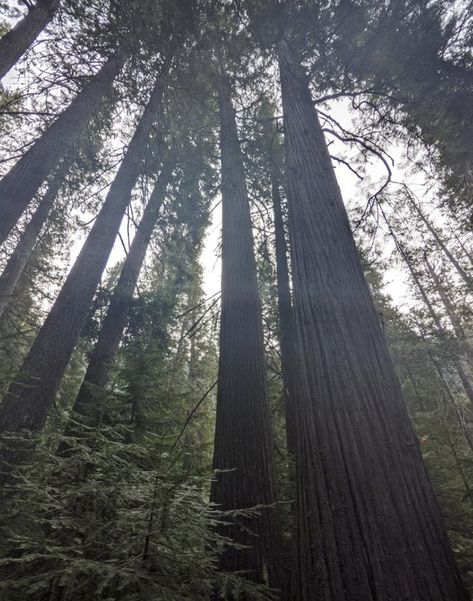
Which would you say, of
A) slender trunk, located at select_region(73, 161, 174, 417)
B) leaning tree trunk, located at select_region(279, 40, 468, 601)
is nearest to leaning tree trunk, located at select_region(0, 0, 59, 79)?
slender trunk, located at select_region(73, 161, 174, 417)

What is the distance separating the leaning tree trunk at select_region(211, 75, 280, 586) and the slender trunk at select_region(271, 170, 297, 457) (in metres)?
1.59

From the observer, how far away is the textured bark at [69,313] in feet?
13.7

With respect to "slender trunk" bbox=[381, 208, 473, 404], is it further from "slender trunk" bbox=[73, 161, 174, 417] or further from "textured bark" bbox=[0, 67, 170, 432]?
"textured bark" bbox=[0, 67, 170, 432]

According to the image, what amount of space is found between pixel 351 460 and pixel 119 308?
5.99 metres

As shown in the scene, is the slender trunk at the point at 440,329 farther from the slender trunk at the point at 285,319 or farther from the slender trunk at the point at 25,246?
the slender trunk at the point at 25,246

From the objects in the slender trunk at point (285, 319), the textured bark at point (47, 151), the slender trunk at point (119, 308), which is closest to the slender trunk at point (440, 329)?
the slender trunk at point (285, 319)

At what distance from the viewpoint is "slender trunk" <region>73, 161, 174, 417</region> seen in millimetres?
5271

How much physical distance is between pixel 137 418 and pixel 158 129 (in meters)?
6.60

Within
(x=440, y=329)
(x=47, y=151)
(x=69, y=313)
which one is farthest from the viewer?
(x=440, y=329)

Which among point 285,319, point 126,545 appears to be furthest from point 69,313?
point 285,319

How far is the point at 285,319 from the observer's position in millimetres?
7164

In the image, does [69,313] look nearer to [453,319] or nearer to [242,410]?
[242,410]

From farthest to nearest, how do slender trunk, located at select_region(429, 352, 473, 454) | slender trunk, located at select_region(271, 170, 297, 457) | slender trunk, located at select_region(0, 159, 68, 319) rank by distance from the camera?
slender trunk, located at select_region(0, 159, 68, 319), slender trunk, located at select_region(429, 352, 473, 454), slender trunk, located at select_region(271, 170, 297, 457)

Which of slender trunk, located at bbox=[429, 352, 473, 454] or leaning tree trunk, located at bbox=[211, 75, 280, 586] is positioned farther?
slender trunk, located at bbox=[429, 352, 473, 454]
